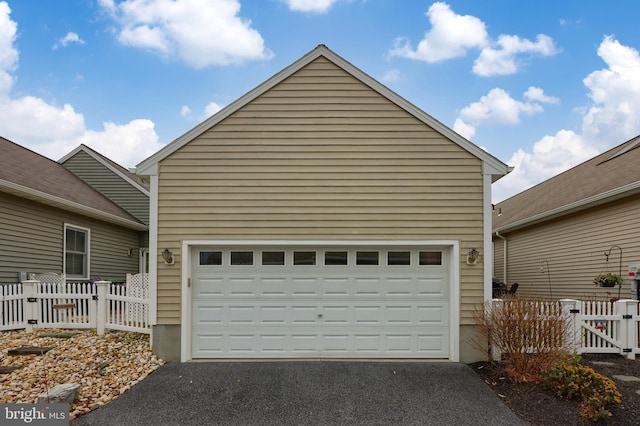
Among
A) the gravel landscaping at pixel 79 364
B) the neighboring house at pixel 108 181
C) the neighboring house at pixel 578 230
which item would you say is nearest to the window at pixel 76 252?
the neighboring house at pixel 108 181

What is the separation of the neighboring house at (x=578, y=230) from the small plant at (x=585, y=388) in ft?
6.32

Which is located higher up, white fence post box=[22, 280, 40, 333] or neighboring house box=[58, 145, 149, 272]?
neighboring house box=[58, 145, 149, 272]

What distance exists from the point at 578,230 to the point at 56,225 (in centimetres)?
1399

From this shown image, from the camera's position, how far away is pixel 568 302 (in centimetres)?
726

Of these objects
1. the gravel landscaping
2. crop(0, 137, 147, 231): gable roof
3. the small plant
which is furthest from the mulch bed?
crop(0, 137, 147, 231): gable roof

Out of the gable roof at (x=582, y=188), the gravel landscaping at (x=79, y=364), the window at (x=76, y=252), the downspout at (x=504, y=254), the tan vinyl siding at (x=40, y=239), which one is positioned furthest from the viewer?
the downspout at (x=504, y=254)

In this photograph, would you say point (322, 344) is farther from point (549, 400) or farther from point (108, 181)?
point (108, 181)

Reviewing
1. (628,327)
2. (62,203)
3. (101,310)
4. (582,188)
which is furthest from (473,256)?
(62,203)

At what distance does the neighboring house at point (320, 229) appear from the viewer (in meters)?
7.29

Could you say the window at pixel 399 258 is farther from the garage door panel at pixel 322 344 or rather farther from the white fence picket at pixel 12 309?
the white fence picket at pixel 12 309

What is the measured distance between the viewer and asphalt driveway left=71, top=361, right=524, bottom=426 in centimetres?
502

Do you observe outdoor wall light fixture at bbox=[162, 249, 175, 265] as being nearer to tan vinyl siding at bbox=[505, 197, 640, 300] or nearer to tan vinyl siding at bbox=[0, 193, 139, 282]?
tan vinyl siding at bbox=[0, 193, 139, 282]

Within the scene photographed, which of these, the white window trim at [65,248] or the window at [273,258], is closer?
the window at [273,258]

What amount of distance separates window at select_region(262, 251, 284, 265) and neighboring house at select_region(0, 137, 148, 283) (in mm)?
5831
